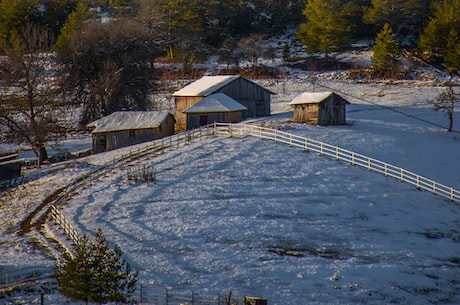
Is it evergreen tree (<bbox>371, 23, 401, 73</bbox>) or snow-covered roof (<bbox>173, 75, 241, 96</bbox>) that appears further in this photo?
evergreen tree (<bbox>371, 23, 401, 73</bbox>)

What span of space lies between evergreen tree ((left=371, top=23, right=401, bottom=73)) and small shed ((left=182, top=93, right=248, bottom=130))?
28.5 metres

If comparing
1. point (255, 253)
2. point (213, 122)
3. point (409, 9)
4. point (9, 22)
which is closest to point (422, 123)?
point (213, 122)

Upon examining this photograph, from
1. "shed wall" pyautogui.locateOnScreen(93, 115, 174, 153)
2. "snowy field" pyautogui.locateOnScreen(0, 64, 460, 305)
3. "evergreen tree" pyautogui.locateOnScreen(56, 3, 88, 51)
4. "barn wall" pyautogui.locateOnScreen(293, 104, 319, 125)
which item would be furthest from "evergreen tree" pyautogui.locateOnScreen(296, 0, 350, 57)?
"shed wall" pyautogui.locateOnScreen(93, 115, 174, 153)

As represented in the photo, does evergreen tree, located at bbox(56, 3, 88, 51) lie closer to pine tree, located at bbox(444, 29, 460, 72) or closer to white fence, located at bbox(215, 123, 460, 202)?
white fence, located at bbox(215, 123, 460, 202)

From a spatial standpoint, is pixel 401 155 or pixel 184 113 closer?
pixel 401 155

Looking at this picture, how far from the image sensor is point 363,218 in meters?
34.7

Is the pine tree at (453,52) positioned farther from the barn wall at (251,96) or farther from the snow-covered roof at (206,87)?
the snow-covered roof at (206,87)

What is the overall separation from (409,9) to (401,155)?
49.2m

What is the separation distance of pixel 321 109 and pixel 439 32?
35523 millimetres

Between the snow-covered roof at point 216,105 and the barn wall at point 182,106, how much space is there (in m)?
1.71

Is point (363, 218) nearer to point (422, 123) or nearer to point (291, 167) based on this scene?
point (291, 167)

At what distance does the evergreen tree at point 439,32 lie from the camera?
272 feet

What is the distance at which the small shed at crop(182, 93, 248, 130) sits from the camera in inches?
2229

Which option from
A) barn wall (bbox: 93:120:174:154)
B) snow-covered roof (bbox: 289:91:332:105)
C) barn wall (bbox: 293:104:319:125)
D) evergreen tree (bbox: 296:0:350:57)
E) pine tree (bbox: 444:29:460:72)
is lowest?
barn wall (bbox: 93:120:174:154)
